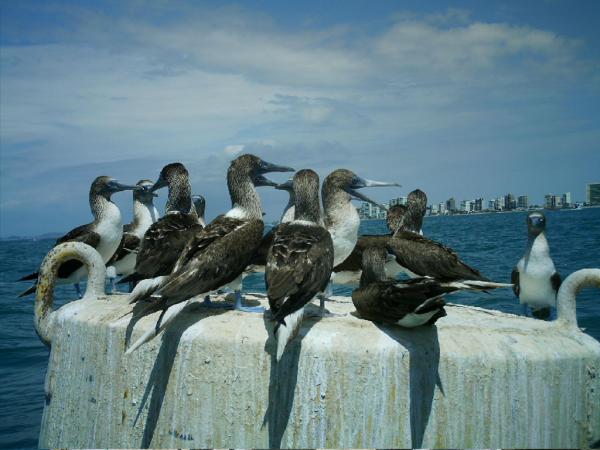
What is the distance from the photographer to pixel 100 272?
642cm

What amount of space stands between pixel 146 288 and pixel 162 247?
2.03 ft

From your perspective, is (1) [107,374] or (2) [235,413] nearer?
(2) [235,413]

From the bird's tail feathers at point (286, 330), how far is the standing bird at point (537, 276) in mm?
5421

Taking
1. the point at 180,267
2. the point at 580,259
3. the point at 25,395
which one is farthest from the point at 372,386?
the point at 580,259

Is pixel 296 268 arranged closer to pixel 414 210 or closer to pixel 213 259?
pixel 213 259

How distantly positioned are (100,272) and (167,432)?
2.35m

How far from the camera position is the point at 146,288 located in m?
5.68

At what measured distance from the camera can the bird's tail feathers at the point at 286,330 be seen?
433 centimetres

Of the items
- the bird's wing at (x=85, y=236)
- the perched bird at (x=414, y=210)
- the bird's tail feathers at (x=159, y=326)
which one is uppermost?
the perched bird at (x=414, y=210)

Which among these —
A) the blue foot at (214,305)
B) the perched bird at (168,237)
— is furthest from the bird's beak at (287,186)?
the blue foot at (214,305)

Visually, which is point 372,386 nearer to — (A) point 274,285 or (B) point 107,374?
(A) point 274,285

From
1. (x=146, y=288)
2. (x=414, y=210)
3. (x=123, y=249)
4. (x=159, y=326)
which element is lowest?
(x=159, y=326)

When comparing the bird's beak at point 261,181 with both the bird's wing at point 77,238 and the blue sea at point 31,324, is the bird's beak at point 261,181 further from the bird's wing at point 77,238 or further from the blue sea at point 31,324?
the blue sea at point 31,324

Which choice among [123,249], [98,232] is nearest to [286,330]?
[98,232]
